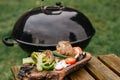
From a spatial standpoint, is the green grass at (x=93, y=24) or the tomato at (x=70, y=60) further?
the green grass at (x=93, y=24)

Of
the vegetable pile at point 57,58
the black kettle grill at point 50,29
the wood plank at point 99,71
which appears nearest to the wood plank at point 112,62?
the wood plank at point 99,71

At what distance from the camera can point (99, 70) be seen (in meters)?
4.17

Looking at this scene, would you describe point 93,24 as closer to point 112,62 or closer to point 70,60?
point 112,62

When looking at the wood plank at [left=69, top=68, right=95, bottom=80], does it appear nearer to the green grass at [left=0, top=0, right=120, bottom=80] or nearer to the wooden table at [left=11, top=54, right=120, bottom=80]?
the wooden table at [left=11, top=54, right=120, bottom=80]

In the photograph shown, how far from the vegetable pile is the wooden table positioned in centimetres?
18

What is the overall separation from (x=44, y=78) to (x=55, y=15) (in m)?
1.22

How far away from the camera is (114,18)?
27.6ft

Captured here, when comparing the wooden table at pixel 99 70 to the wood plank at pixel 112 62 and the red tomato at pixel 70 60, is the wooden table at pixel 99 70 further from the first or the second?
the red tomato at pixel 70 60

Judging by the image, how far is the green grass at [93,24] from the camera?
656 centimetres

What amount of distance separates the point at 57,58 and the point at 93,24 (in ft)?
13.9

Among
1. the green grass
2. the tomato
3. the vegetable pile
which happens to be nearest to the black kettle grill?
the vegetable pile

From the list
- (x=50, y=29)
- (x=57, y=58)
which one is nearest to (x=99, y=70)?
(x=57, y=58)

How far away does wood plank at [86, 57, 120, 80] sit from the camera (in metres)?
3.96

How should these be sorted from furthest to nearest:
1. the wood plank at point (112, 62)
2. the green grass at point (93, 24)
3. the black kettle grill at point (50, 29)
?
the green grass at point (93, 24) → the black kettle grill at point (50, 29) → the wood plank at point (112, 62)
